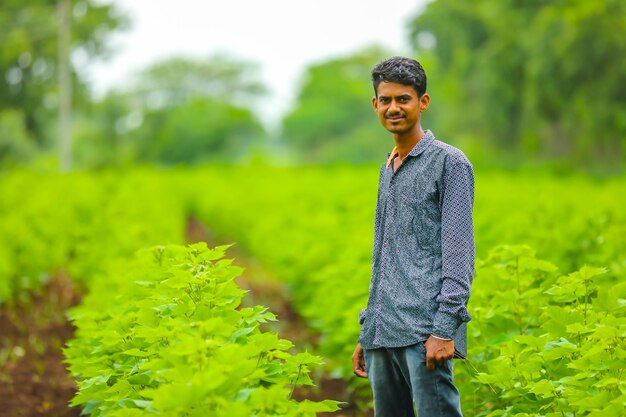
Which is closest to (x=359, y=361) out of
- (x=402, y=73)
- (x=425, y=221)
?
(x=425, y=221)

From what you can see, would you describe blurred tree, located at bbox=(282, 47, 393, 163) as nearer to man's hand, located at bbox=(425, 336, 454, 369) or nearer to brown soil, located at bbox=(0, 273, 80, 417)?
brown soil, located at bbox=(0, 273, 80, 417)

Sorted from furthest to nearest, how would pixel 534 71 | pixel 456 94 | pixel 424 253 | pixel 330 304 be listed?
pixel 456 94 → pixel 534 71 → pixel 330 304 → pixel 424 253

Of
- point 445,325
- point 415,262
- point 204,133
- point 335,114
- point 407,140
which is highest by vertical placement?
point 407,140

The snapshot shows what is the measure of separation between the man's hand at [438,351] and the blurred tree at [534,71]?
26763mm

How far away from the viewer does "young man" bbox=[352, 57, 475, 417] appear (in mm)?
3629

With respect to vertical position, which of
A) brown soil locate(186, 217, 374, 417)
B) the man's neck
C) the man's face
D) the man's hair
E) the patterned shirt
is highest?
the man's hair

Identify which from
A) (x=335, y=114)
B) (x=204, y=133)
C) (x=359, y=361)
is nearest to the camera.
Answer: (x=359, y=361)

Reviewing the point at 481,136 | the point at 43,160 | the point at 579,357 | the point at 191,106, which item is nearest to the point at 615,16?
the point at 481,136

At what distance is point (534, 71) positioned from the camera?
31016 millimetres

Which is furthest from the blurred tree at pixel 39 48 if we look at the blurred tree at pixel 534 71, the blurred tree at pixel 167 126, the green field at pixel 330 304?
the green field at pixel 330 304

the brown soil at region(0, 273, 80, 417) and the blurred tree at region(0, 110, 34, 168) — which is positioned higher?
the blurred tree at region(0, 110, 34, 168)

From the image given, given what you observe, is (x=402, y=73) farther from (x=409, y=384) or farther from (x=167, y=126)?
(x=167, y=126)

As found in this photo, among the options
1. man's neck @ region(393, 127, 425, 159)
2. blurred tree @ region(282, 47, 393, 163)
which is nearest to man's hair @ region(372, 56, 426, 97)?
man's neck @ region(393, 127, 425, 159)

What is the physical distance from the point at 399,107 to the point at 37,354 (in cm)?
664
